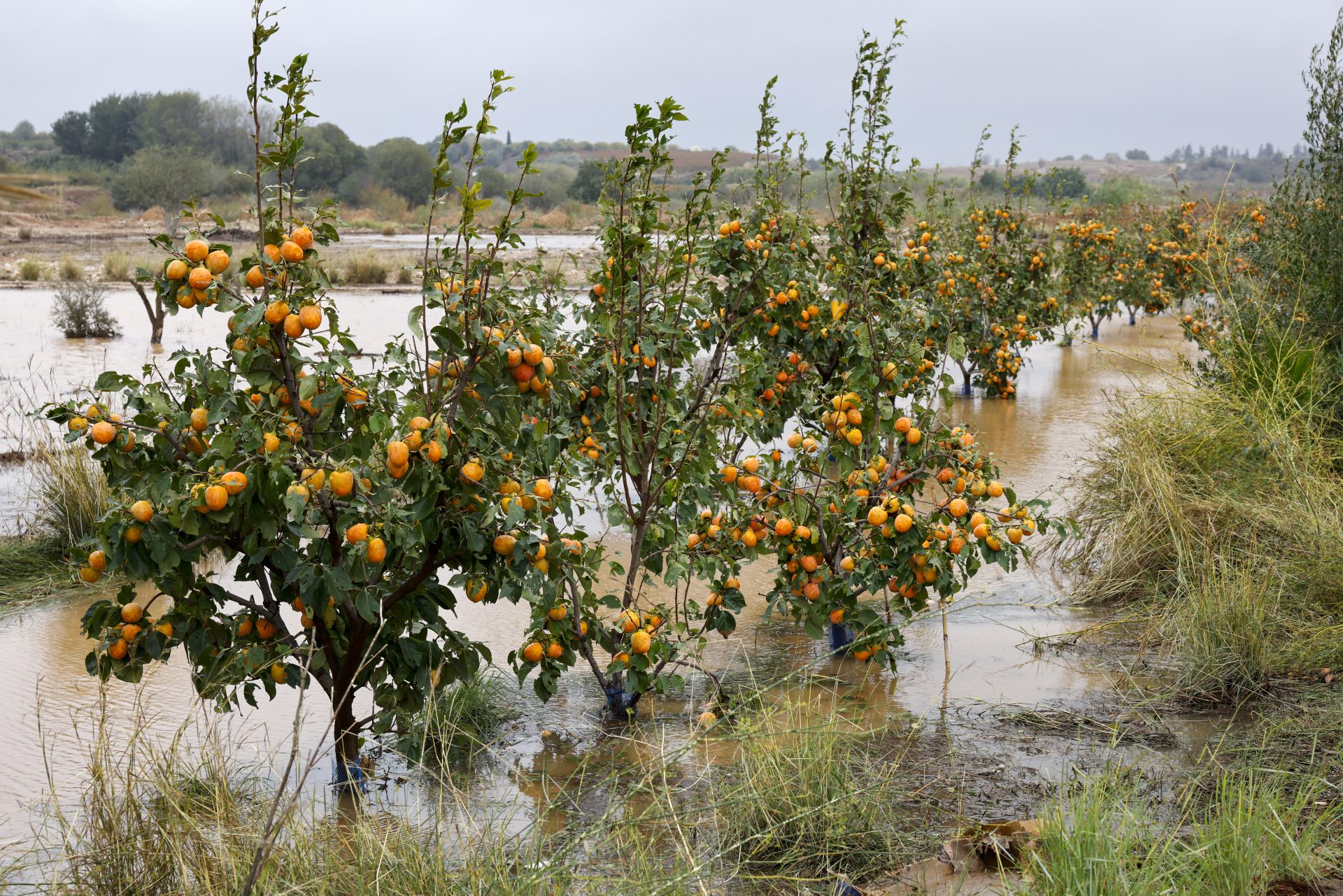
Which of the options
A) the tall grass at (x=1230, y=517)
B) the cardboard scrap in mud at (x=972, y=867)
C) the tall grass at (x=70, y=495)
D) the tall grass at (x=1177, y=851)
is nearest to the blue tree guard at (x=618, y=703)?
the cardboard scrap in mud at (x=972, y=867)

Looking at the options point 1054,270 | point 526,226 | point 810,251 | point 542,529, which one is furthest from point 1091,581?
point 526,226

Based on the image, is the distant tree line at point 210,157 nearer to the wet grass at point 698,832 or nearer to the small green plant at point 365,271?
the small green plant at point 365,271

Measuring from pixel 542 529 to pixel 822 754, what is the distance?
0.98 metres

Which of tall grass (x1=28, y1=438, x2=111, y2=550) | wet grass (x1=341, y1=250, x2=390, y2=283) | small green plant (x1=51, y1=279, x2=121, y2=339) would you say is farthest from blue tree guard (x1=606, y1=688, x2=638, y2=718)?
wet grass (x1=341, y1=250, x2=390, y2=283)

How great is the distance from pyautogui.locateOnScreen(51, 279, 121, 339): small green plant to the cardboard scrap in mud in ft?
46.1

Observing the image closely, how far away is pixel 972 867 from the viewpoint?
2.67 metres

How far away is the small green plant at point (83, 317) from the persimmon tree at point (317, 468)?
40.3 ft

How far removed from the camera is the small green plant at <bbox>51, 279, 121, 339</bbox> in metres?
14.1

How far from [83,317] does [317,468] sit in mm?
12941

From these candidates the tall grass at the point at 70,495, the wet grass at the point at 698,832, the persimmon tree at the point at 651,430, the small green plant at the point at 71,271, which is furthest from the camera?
the small green plant at the point at 71,271

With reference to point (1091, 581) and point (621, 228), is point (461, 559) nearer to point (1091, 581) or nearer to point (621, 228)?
point (621, 228)

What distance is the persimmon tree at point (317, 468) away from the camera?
2.94 m

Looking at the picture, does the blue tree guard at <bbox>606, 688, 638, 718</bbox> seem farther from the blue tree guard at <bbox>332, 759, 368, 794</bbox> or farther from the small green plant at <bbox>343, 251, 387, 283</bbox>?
the small green plant at <bbox>343, 251, 387, 283</bbox>

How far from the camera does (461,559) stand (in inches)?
126
